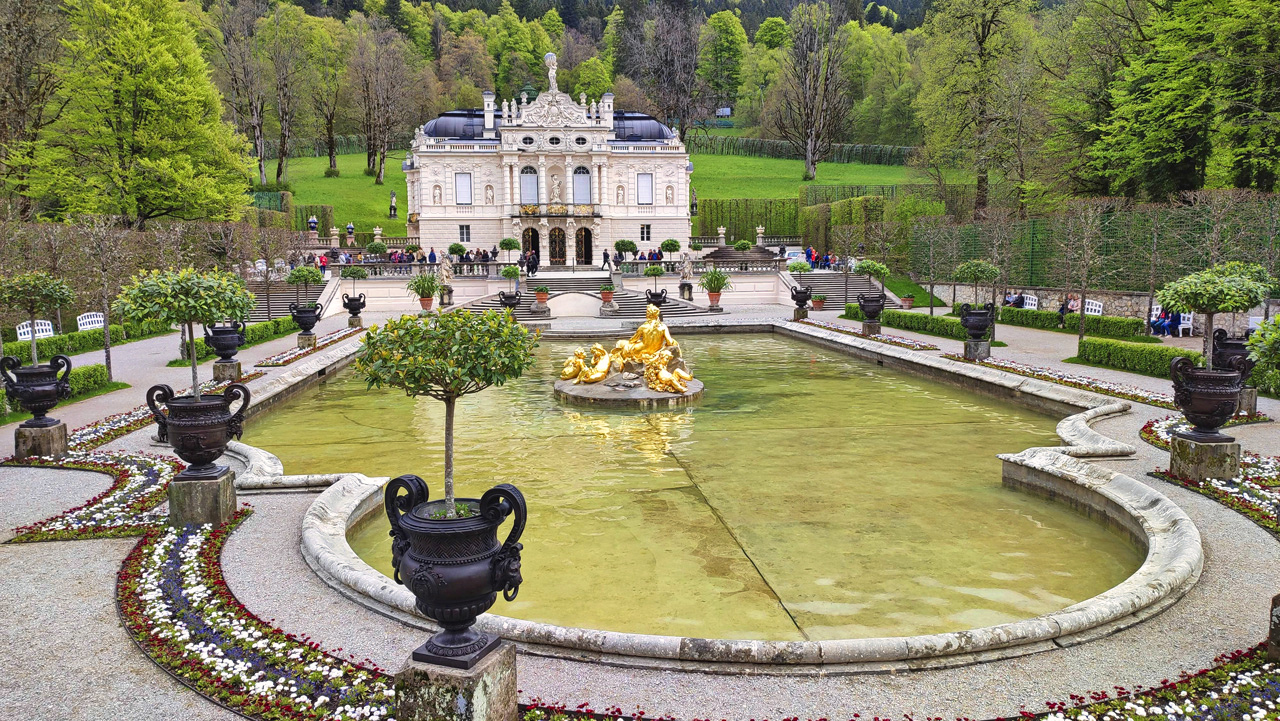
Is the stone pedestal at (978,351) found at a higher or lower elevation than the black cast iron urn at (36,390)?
lower

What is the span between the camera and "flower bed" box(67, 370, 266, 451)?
1209 centimetres

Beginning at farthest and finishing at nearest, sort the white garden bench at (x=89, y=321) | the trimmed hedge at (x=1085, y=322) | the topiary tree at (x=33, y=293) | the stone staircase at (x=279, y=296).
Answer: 1. the stone staircase at (x=279, y=296)
2. the white garden bench at (x=89, y=321)
3. the trimmed hedge at (x=1085, y=322)
4. the topiary tree at (x=33, y=293)

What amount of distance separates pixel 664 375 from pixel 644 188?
43.9m

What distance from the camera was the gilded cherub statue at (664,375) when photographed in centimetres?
1645

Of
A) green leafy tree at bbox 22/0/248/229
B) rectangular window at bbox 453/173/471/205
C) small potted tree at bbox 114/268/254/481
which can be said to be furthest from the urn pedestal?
rectangular window at bbox 453/173/471/205

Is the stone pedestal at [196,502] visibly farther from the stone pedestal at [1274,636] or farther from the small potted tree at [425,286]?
the small potted tree at [425,286]

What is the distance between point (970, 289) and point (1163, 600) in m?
34.3

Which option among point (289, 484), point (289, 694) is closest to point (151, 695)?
point (289, 694)

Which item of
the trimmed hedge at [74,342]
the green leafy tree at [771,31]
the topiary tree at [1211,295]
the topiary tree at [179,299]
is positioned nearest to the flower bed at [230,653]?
the topiary tree at [179,299]

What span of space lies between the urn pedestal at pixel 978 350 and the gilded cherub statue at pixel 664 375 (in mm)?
7460

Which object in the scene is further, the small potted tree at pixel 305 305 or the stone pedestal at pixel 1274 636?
the small potted tree at pixel 305 305

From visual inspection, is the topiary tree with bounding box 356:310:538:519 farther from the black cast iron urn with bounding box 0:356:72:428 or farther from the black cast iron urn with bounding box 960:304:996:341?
the black cast iron urn with bounding box 960:304:996:341

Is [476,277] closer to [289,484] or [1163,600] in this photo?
[289,484]

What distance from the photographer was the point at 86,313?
83.0 ft
